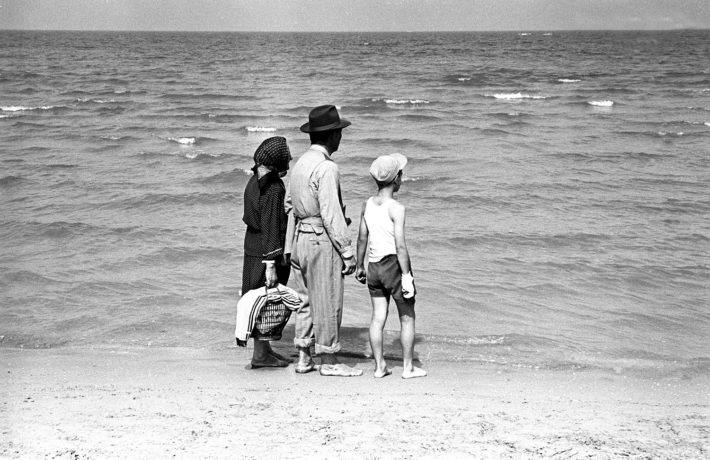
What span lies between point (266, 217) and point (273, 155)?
408 mm

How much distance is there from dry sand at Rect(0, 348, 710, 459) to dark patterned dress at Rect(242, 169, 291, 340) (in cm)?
74

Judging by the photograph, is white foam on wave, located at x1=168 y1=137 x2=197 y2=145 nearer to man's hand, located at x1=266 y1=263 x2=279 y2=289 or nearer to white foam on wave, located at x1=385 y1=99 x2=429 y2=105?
white foam on wave, located at x1=385 y1=99 x2=429 y2=105

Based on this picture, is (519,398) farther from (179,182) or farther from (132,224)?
(179,182)

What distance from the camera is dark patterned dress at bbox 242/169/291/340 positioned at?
5227 millimetres

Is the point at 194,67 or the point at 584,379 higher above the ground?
the point at 194,67


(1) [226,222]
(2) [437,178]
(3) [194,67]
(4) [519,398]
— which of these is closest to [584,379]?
(4) [519,398]

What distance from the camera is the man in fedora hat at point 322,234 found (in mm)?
5078

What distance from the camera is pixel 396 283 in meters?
5.18

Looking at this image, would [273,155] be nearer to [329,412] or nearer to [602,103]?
[329,412]

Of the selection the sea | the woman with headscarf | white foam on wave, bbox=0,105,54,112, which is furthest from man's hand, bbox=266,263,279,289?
white foam on wave, bbox=0,105,54,112

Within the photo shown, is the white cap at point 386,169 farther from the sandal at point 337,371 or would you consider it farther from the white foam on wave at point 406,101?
the white foam on wave at point 406,101

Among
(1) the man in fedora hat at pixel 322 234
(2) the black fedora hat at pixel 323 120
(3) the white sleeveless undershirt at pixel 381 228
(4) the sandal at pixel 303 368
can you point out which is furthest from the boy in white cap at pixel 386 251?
(4) the sandal at pixel 303 368

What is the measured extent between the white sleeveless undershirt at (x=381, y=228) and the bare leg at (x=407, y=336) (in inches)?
14.9

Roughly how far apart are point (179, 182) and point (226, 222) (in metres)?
2.93
